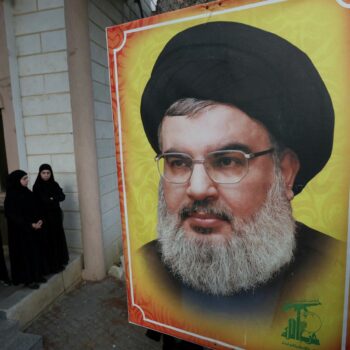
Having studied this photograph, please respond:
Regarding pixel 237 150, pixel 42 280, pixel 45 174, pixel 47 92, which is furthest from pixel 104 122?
pixel 237 150

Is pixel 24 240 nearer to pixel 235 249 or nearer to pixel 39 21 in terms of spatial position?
pixel 235 249

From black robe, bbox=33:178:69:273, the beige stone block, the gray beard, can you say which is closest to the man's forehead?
the gray beard

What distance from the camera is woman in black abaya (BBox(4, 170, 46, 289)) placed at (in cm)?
386

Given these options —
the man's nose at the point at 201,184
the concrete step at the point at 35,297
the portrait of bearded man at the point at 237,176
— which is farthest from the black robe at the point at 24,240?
the man's nose at the point at 201,184

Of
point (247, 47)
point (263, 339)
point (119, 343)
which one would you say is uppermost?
point (247, 47)

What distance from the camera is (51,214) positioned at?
14.6 feet

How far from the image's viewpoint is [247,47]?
1567 mm

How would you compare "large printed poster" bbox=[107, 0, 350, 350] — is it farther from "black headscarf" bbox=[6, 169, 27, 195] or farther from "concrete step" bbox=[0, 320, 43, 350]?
"black headscarf" bbox=[6, 169, 27, 195]

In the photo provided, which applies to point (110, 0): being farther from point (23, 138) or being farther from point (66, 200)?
point (66, 200)

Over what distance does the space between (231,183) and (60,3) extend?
4565 millimetres

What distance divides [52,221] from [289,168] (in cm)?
402

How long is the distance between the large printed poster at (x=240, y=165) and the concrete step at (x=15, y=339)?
79.9 inches

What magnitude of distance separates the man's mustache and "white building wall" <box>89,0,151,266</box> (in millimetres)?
3363

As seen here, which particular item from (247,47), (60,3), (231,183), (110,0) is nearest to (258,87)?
(247,47)
